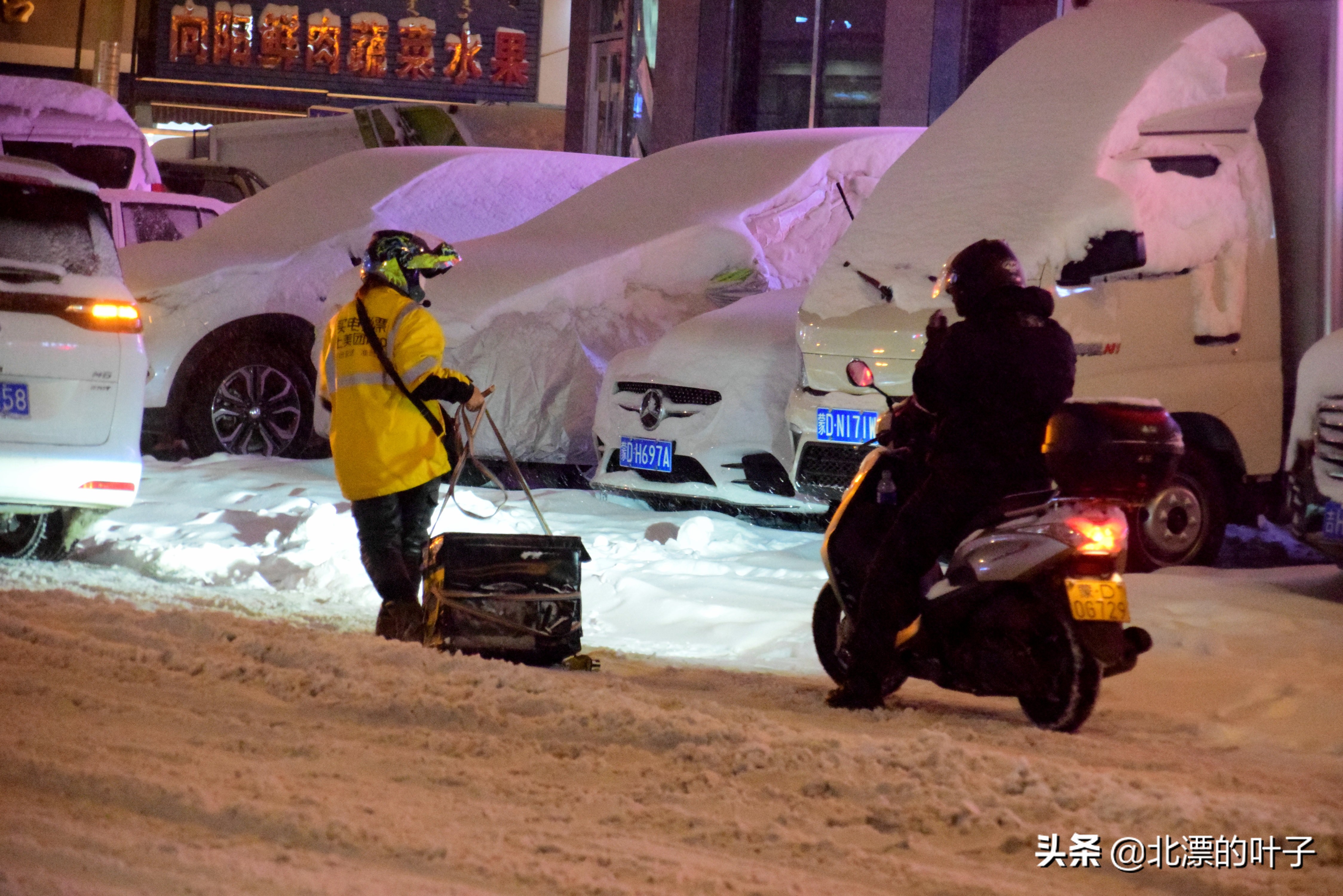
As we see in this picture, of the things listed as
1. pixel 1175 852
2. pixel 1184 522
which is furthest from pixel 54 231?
pixel 1184 522

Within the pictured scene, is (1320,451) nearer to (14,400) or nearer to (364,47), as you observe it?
(14,400)

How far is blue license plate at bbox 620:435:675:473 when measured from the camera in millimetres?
7949

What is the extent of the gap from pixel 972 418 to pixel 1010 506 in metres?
0.30

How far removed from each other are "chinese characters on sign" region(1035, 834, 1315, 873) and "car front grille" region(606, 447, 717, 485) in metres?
4.41

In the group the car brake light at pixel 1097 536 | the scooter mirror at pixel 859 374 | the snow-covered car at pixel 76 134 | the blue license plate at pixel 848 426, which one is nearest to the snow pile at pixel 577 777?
the car brake light at pixel 1097 536

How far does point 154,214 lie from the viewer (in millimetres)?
13273

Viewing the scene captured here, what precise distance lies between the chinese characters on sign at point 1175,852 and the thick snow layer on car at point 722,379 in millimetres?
4153

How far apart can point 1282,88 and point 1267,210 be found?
0.70 metres

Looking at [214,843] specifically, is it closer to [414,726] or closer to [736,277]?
[414,726]

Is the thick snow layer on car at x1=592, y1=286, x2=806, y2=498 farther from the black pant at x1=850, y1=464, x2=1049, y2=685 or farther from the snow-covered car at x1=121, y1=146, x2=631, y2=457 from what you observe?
the black pant at x1=850, y1=464, x2=1049, y2=685

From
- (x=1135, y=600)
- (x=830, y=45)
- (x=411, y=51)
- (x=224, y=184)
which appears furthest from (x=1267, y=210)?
(x=411, y=51)

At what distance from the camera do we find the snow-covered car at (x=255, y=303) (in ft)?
33.3

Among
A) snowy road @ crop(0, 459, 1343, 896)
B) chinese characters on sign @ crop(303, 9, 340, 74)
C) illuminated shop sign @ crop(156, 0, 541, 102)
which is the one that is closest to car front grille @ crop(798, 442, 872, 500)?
snowy road @ crop(0, 459, 1343, 896)

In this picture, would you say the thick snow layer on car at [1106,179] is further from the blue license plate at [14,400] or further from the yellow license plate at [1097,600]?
the blue license plate at [14,400]
